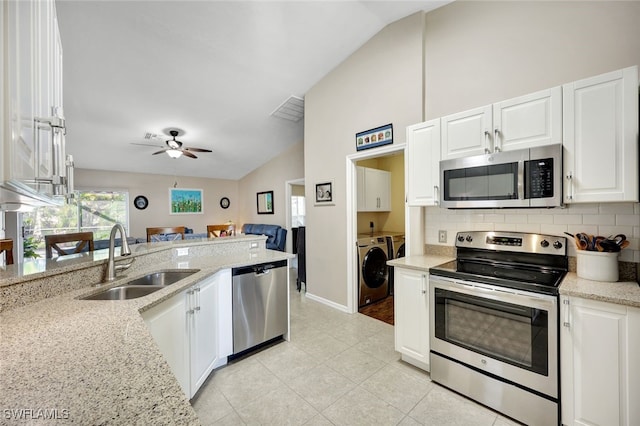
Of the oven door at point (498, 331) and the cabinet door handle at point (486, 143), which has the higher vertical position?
the cabinet door handle at point (486, 143)

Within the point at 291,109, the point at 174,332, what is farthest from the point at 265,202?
the point at 174,332

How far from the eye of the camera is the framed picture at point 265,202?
7105mm

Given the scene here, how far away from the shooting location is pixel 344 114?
3512mm

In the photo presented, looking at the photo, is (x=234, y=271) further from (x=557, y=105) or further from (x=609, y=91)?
(x=609, y=91)

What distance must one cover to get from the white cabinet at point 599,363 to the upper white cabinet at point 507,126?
1.05 m

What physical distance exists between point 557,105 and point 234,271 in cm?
264

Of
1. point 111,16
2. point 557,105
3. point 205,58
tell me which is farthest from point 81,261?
point 557,105

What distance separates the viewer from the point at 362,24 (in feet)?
9.77

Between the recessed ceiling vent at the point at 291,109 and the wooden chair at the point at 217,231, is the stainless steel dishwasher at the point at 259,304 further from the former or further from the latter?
the wooden chair at the point at 217,231

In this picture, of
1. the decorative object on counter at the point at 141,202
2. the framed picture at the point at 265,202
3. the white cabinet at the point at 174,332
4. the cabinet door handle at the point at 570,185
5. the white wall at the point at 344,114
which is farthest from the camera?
the framed picture at the point at 265,202

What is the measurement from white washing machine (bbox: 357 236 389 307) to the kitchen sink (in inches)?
83.0

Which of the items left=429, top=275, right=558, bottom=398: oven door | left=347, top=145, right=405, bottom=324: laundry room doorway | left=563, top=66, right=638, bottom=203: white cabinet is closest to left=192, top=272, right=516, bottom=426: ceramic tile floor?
left=429, top=275, right=558, bottom=398: oven door

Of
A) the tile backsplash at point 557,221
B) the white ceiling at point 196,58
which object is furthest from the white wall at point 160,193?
the tile backsplash at point 557,221

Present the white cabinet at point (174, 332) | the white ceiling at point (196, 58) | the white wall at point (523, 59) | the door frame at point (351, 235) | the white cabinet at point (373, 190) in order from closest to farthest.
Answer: the white cabinet at point (174, 332), the white wall at point (523, 59), the white ceiling at point (196, 58), the door frame at point (351, 235), the white cabinet at point (373, 190)
